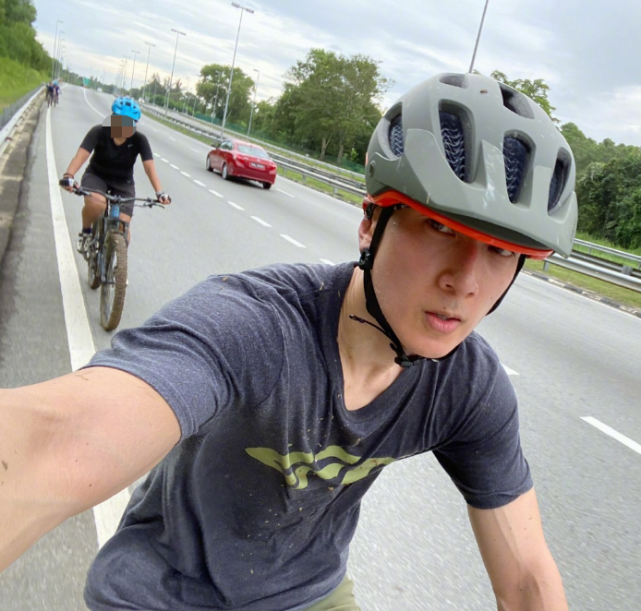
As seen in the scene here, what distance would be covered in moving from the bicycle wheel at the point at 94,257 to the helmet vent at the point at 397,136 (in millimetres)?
5039

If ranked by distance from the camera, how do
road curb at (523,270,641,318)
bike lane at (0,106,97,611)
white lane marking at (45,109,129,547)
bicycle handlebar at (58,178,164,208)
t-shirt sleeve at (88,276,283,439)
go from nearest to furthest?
1. t-shirt sleeve at (88,276,283,439)
2. bike lane at (0,106,97,611)
3. white lane marking at (45,109,129,547)
4. bicycle handlebar at (58,178,164,208)
5. road curb at (523,270,641,318)

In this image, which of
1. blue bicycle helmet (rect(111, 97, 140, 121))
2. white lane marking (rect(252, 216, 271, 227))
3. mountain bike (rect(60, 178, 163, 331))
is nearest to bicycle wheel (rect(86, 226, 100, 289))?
mountain bike (rect(60, 178, 163, 331))

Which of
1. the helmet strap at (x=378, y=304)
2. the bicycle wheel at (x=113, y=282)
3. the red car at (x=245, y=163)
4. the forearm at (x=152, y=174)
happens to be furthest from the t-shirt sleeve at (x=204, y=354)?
the red car at (x=245, y=163)

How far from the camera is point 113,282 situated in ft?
18.4

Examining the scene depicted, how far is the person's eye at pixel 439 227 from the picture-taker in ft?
4.84

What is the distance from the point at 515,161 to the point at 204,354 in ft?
3.16

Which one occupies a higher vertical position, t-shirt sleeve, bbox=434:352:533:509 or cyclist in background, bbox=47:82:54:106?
cyclist in background, bbox=47:82:54:106

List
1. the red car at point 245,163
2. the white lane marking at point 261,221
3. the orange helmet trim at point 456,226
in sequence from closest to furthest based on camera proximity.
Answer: the orange helmet trim at point 456,226 → the white lane marking at point 261,221 → the red car at point 245,163

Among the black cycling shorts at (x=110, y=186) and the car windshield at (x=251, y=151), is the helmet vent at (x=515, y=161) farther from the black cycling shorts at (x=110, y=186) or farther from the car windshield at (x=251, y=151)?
the car windshield at (x=251, y=151)

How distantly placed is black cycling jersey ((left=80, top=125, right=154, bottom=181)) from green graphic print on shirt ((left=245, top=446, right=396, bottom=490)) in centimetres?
548

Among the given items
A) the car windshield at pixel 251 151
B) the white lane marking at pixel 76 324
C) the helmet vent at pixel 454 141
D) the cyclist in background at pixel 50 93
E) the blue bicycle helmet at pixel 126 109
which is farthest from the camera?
the cyclist in background at pixel 50 93

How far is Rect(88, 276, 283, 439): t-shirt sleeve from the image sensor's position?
3.81 ft

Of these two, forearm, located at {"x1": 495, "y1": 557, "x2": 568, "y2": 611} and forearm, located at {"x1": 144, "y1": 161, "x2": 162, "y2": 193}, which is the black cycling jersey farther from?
forearm, located at {"x1": 495, "y1": 557, "x2": 568, "y2": 611}

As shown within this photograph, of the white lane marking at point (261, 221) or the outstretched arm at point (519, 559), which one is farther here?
the white lane marking at point (261, 221)
